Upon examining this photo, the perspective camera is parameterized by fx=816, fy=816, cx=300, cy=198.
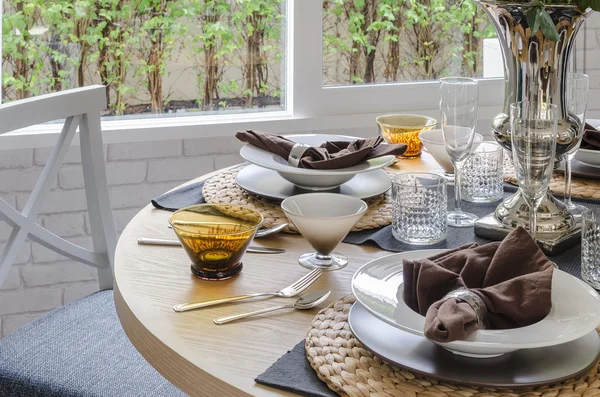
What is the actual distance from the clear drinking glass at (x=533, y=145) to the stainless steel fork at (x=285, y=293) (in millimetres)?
318

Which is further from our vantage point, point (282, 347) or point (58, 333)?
point (58, 333)

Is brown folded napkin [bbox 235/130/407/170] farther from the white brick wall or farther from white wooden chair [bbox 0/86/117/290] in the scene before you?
the white brick wall

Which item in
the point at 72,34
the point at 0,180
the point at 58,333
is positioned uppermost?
the point at 72,34

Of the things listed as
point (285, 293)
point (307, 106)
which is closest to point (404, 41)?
point (307, 106)

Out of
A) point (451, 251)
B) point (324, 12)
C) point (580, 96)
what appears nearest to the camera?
point (451, 251)

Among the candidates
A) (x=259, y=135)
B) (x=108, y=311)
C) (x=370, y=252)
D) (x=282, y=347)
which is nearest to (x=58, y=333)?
(x=108, y=311)

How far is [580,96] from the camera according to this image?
4.51 feet

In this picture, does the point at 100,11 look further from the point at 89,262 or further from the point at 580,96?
the point at 580,96

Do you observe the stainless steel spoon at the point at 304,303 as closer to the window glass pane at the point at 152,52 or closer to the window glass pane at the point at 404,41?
the window glass pane at the point at 152,52

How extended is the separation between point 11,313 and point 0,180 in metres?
0.41

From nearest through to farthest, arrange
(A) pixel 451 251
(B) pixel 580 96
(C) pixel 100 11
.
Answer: (A) pixel 451 251
(B) pixel 580 96
(C) pixel 100 11

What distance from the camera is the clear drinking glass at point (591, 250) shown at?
3.65 feet

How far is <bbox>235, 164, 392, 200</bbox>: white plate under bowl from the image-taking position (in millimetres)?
1477

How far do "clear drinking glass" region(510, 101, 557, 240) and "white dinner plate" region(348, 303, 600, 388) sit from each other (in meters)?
0.27
